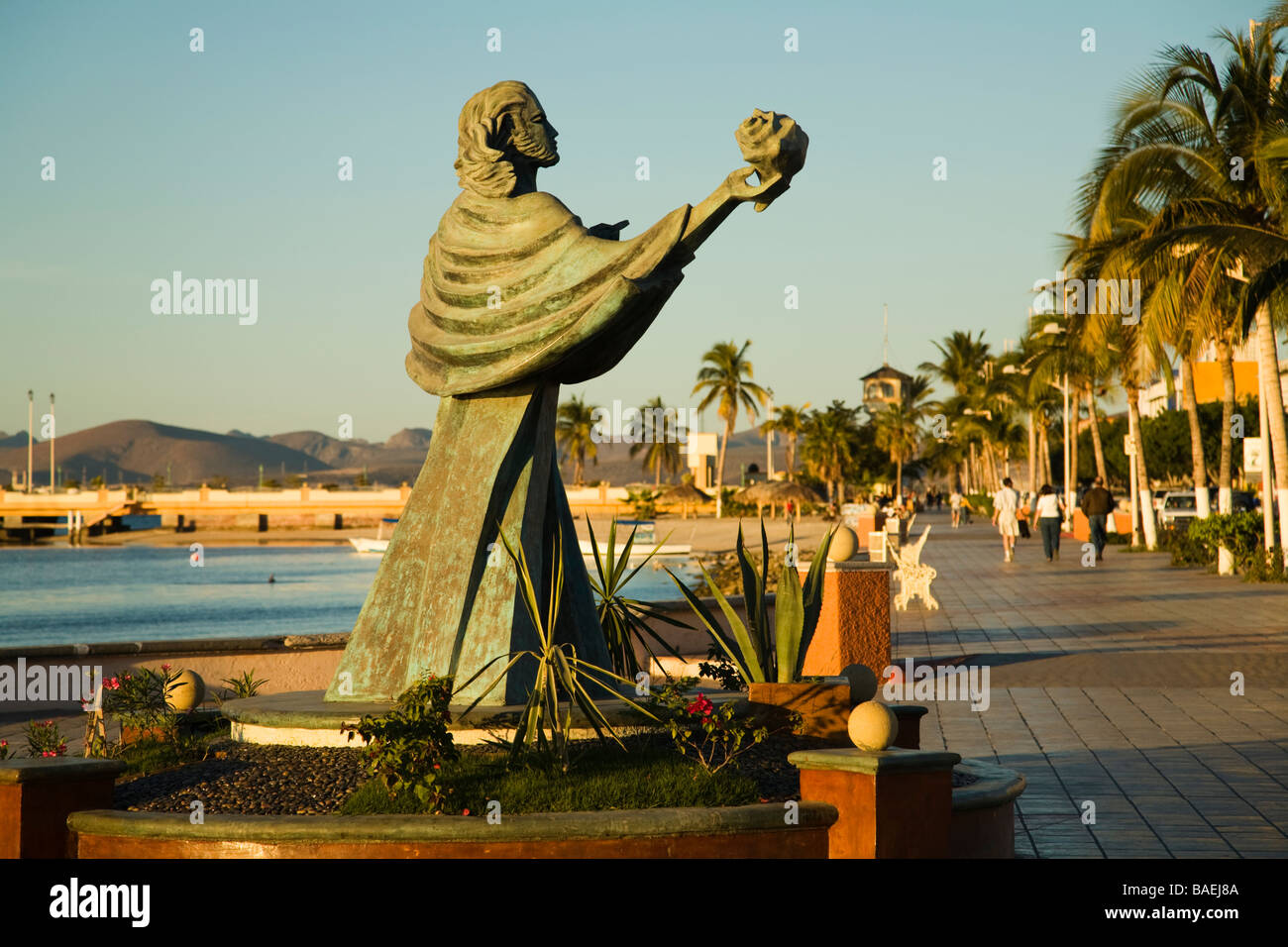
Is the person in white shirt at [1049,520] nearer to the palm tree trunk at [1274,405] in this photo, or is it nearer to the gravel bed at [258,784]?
the palm tree trunk at [1274,405]

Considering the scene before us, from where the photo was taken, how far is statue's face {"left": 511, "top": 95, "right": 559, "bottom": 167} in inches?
277

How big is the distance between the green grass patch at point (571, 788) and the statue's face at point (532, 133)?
10.3 feet

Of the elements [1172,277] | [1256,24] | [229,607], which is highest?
[1256,24]

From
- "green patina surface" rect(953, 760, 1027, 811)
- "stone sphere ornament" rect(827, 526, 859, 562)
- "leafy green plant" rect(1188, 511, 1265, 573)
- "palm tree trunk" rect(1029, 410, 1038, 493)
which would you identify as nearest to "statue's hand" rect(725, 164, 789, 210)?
"green patina surface" rect(953, 760, 1027, 811)

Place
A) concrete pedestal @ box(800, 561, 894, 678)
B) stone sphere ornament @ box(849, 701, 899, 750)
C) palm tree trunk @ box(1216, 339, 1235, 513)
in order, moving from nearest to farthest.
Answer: stone sphere ornament @ box(849, 701, 899, 750), concrete pedestal @ box(800, 561, 894, 678), palm tree trunk @ box(1216, 339, 1235, 513)

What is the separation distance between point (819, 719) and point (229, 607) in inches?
1401

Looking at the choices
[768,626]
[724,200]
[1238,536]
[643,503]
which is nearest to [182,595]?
[1238,536]

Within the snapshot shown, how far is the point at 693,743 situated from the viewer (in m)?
5.97

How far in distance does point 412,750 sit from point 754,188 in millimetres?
2954

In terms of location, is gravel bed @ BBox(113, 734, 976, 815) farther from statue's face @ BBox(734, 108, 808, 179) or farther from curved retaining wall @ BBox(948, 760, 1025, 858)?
statue's face @ BBox(734, 108, 808, 179)

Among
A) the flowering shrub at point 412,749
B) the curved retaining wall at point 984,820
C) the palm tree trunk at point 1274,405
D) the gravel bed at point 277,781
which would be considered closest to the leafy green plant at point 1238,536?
the palm tree trunk at point 1274,405

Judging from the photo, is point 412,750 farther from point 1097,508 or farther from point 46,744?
point 1097,508
